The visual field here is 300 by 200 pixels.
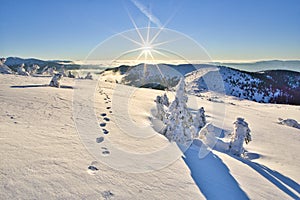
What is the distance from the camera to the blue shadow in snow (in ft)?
14.5

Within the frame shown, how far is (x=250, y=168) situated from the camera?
6586 millimetres

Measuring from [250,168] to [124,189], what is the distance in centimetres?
470

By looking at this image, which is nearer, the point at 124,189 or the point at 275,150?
the point at 124,189

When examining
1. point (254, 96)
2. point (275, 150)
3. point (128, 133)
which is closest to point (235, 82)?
point (254, 96)

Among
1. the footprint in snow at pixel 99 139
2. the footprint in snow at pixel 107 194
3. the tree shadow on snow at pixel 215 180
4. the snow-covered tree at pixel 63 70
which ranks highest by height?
the snow-covered tree at pixel 63 70

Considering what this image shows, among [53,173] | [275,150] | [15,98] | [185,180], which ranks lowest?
[275,150]

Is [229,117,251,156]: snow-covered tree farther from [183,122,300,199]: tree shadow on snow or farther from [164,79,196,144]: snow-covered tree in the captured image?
[183,122,300,199]: tree shadow on snow

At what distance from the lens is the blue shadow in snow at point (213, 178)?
4.43 m

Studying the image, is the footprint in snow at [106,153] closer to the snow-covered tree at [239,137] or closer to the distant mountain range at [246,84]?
the snow-covered tree at [239,137]

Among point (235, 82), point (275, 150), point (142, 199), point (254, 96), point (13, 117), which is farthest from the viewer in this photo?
point (235, 82)

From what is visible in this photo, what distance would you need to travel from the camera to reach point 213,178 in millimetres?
5148

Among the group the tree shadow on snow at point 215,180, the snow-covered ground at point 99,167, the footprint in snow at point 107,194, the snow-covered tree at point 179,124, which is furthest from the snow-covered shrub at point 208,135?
the footprint in snow at point 107,194

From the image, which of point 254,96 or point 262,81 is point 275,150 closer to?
point 254,96

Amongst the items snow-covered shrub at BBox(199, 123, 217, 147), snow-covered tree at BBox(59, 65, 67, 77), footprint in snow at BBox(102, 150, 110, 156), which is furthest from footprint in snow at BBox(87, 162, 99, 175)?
snow-covered tree at BBox(59, 65, 67, 77)
